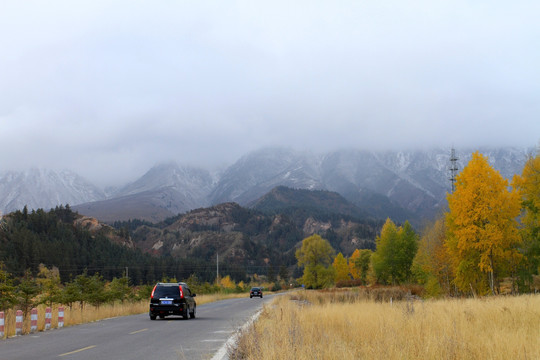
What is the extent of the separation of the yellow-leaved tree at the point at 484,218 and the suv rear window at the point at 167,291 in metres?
29.1

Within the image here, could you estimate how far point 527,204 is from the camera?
49.5 meters

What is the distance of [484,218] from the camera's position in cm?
4381

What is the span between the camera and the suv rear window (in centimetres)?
2473

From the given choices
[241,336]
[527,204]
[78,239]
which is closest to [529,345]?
[241,336]

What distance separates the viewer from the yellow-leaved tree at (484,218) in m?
43.8

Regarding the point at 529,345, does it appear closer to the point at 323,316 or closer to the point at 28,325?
the point at 323,316

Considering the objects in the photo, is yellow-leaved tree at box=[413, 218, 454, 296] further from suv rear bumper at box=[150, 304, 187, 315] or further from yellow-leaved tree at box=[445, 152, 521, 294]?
suv rear bumper at box=[150, 304, 187, 315]

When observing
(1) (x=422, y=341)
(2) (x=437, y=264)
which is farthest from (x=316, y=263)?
(1) (x=422, y=341)

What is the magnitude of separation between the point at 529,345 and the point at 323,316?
30.2 ft

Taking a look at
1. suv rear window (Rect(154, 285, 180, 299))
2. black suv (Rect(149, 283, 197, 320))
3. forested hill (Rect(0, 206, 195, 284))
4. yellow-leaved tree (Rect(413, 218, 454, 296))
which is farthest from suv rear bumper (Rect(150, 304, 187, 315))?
forested hill (Rect(0, 206, 195, 284))

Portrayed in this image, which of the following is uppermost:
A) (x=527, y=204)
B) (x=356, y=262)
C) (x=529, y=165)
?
(x=529, y=165)

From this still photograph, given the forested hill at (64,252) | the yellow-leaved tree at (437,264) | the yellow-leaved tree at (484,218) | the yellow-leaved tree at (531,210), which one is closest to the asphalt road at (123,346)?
the yellow-leaved tree at (484,218)

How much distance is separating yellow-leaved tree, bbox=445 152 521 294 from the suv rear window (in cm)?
2911

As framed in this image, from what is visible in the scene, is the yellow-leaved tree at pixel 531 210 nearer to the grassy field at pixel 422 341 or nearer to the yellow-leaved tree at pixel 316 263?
the grassy field at pixel 422 341
